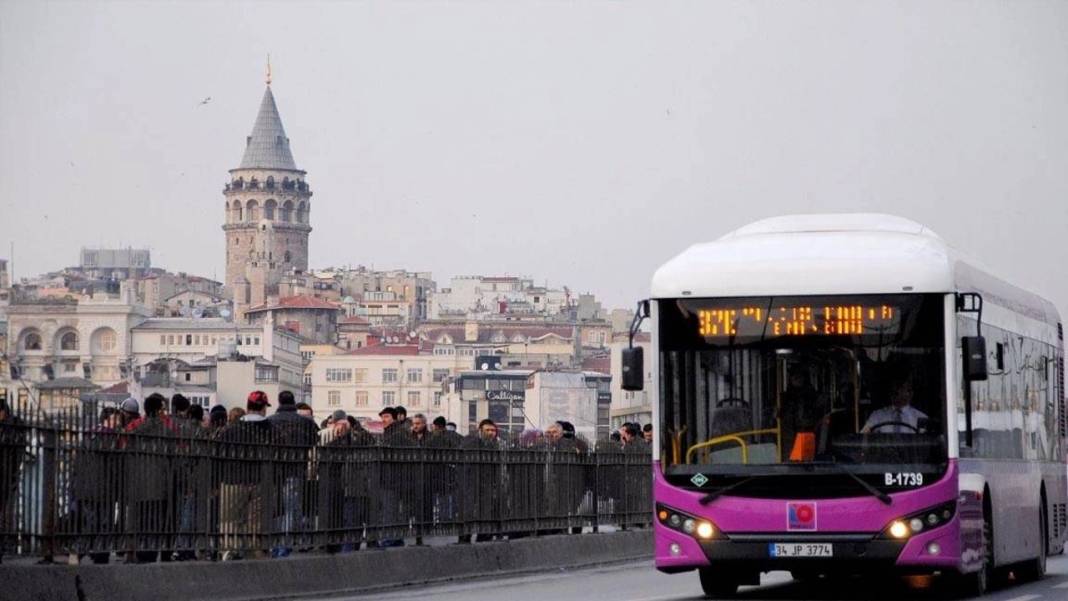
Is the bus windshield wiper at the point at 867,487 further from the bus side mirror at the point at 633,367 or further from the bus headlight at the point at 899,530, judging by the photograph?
the bus side mirror at the point at 633,367

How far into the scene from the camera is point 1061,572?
2359cm

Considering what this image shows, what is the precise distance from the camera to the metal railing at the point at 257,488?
1543 cm

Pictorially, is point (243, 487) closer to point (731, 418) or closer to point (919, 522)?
point (731, 418)

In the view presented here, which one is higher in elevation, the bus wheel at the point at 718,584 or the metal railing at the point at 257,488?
the metal railing at the point at 257,488

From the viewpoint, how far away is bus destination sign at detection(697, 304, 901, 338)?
1745cm

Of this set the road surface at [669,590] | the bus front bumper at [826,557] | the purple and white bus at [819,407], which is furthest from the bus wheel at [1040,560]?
the bus front bumper at [826,557]

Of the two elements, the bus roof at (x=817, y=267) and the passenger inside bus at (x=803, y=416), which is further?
the bus roof at (x=817, y=267)

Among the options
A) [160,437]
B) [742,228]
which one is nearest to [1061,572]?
[742,228]

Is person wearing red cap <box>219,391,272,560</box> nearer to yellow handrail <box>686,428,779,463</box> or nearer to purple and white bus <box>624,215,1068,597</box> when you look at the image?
purple and white bus <box>624,215,1068,597</box>

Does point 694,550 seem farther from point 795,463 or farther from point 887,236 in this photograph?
point 887,236

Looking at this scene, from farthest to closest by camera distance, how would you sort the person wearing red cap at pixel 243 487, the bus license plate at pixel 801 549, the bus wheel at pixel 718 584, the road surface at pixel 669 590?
the road surface at pixel 669 590 < the bus wheel at pixel 718 584 < the person wearing red cap at pixel 243 487 < the bus license plate at pixel 801 549

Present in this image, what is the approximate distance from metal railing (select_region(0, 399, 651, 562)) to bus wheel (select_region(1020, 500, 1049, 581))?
16.7 feet

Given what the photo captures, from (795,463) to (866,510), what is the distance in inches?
22.4

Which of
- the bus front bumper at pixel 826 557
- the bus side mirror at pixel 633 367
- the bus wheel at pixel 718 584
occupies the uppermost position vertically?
the bus side mirror at pixel 633 367
